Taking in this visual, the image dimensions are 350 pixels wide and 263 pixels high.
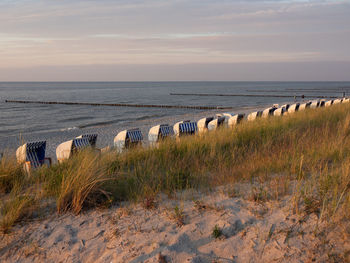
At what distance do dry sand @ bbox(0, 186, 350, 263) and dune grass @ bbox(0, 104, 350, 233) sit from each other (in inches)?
6.8

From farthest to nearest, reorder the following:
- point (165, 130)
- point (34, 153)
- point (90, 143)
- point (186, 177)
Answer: point (165, 130) < point (90, 143) < point (34, 153) < point (186, 177)

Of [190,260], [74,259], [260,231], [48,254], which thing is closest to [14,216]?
[48,254]

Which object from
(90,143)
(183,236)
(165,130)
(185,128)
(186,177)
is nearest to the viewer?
(183,236)

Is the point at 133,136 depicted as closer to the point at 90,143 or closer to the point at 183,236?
the point at 90,143

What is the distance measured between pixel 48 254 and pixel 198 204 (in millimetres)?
1495

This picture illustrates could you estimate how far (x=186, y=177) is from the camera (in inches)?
162

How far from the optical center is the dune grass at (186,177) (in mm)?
3311

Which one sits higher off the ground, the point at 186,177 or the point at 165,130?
the point at 186,177

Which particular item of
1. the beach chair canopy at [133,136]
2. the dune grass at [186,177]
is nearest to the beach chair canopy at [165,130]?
the beach chair canopy at [133,136]

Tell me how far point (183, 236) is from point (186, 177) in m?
1.29

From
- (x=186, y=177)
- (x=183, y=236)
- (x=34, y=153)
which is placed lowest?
(x=34, y=153)

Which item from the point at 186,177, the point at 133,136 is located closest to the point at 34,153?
the point at 133,136

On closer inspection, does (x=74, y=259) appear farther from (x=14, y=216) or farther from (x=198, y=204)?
(x=198, y=204)

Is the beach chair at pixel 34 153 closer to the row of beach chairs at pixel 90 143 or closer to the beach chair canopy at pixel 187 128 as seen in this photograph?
the row of beach chairs at pixel 90 143
